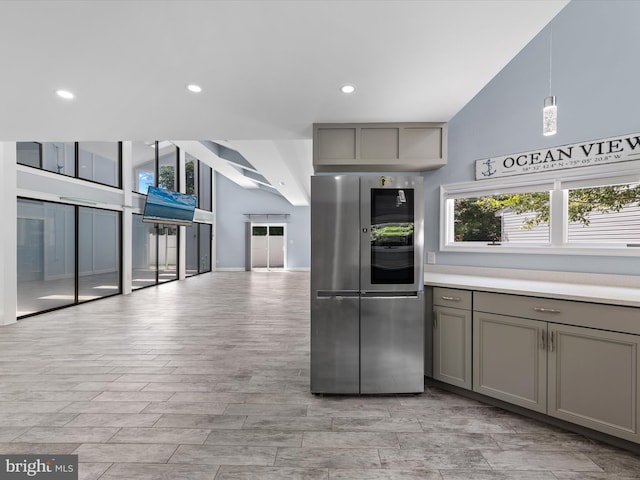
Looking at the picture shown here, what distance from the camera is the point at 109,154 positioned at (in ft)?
24.2

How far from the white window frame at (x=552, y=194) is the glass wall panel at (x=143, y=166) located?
805cm

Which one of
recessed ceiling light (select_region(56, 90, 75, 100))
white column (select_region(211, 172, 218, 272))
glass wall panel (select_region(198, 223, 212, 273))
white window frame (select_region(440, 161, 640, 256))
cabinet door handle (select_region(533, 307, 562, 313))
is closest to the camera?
cabinet door handle (select_region(533, 307, 562, 313))

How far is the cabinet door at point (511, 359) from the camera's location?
2.26 meters

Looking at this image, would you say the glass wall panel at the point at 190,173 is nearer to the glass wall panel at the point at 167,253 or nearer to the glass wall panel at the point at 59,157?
the glass wall panel at the point at 167,253

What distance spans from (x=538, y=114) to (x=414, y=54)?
1630mm

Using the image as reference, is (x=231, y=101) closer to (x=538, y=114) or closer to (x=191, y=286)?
(x=538, y=114)

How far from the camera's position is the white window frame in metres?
2.53

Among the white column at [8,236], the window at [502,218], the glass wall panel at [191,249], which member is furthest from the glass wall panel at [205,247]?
the window at [502,218]

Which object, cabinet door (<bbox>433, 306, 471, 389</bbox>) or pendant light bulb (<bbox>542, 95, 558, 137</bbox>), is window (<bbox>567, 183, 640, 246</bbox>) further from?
cabinet door (<bbox>433, 306, 471, 389</bbox>)

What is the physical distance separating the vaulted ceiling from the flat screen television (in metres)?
5.14

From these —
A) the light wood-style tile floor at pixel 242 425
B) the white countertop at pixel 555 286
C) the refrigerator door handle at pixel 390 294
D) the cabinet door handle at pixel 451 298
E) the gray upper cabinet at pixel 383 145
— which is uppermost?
the gray upper cabinet at pixel 383 145

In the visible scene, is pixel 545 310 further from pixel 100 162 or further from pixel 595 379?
pixel 100 162

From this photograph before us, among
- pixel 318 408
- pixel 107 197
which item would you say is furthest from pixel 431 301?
pixel 107 197

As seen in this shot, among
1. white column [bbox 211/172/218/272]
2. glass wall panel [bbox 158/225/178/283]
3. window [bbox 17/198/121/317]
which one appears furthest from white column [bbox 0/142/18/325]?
white column [bbox 211/172/218/272]
